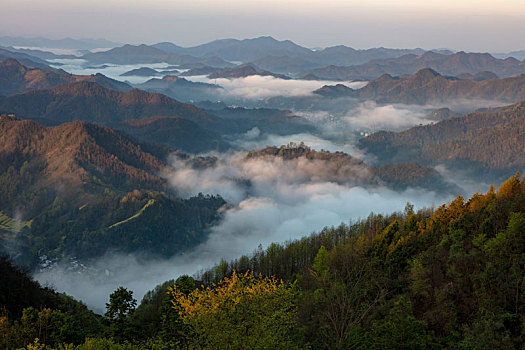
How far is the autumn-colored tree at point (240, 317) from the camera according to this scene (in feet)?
124

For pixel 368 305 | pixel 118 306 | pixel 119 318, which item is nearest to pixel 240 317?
pixel 368 305

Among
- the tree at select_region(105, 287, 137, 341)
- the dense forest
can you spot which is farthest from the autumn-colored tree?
the tree at select_region(105, 287, 137, 341)

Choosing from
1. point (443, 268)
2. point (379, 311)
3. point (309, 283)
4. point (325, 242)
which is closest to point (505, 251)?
point (443, 268)

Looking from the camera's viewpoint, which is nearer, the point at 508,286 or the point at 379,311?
the point at 508,286

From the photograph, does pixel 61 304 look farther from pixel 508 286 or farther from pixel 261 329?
pixel 508 286

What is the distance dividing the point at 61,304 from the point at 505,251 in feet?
320

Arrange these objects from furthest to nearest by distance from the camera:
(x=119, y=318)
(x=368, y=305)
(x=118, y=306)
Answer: (x=119, y=318) < (x=118, y=306) < (x=368, y=305)

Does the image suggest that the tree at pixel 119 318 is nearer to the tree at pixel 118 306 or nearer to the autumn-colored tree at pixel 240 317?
the tree at pixel 118 306

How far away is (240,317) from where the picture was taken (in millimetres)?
39688

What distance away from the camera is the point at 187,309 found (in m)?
41.5

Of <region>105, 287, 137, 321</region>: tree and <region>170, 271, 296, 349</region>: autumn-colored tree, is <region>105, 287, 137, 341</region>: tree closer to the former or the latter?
<region>105, 287, 137, 321</region>: tree

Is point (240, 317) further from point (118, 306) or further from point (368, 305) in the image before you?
point (118, 306)

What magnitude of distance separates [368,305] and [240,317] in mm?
28220

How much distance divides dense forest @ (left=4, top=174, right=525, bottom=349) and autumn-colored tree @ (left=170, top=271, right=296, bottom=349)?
0.37ft
